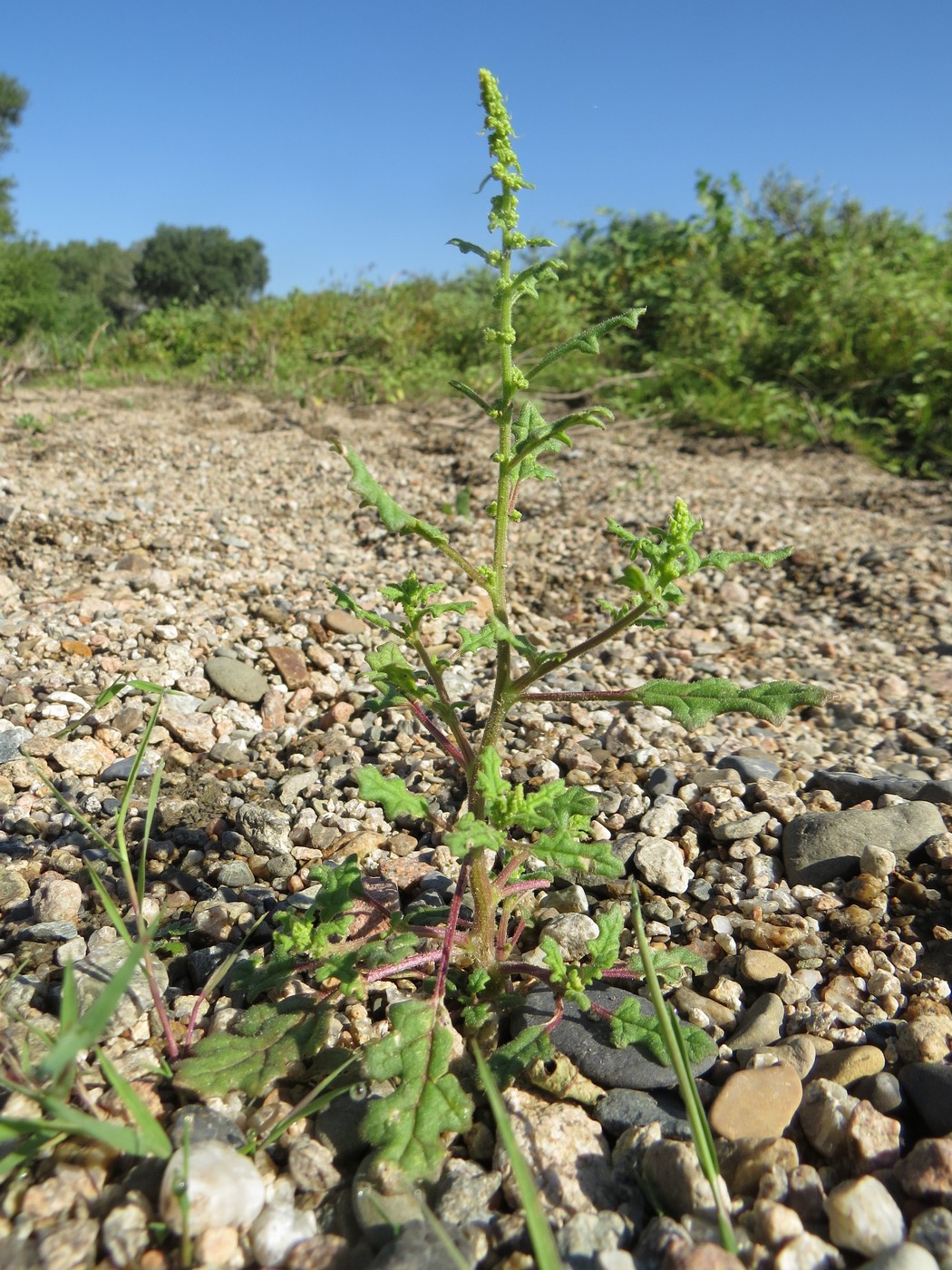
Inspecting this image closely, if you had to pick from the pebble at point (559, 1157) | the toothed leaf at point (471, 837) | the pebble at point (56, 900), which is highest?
the toothed leaf at point (471, 837)

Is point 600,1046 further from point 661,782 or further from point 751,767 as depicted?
point 751,767

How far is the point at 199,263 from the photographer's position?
40.6 meters

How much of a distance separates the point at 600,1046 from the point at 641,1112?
0.14 metres

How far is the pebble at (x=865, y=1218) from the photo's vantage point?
1157mm

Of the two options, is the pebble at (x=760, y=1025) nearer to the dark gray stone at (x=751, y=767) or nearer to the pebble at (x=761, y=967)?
the pebble at (x=761, y=967)

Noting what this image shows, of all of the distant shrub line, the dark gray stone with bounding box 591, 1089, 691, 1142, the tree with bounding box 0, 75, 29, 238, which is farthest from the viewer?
the tree with bounding box 0, 75, 29, 238

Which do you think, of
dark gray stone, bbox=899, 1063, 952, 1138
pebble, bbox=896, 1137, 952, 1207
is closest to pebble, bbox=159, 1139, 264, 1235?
pebble, bbox=896, 1137, 952, 1207

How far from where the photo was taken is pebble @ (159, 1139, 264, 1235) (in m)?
1.19

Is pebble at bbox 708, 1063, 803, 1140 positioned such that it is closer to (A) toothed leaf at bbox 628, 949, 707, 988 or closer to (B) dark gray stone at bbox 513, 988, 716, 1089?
(B) dark gray stone at bbox 513, 988, 716, 1089

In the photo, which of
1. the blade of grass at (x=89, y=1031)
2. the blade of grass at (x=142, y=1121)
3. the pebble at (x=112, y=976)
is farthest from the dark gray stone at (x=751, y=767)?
the blade of grass at (x=89, y=1031)

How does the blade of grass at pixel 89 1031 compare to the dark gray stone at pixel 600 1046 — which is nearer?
the blade of grass at pixel 89 1031

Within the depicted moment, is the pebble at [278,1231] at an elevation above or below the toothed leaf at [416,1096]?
below

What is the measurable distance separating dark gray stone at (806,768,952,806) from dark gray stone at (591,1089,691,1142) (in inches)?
41.3

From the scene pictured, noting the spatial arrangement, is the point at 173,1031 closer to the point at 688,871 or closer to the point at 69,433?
the point at 688,871
